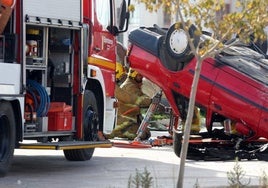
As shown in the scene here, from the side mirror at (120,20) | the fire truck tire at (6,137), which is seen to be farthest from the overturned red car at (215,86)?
the fire truck tire at (6,137)

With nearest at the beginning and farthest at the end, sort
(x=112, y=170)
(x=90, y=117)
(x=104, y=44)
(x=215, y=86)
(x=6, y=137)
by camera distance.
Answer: (x=6, y=137) → (x=112, y=170) → (x=90, y=117) → (x=104, y=44) → (x=215, y=86)

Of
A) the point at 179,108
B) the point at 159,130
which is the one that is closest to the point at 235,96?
the point at 179,108

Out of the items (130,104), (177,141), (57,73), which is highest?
(57,73)

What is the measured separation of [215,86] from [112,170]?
8.32 feet

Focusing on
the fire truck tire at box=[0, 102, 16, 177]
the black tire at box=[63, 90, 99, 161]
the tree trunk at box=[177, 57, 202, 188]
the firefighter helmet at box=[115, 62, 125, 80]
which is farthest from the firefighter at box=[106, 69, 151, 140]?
the tree trunk at box=[177, 57, 202, 188]

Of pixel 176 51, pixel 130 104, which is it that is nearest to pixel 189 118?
pixel 176 51

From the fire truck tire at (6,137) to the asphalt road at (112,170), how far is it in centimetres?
23

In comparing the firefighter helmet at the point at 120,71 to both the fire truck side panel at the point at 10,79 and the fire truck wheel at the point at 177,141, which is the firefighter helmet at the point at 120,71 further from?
the fire truck side panel at the point at 10,79

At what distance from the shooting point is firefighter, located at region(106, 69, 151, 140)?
63.5 ft

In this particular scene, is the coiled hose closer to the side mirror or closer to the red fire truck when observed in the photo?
the red fire truck

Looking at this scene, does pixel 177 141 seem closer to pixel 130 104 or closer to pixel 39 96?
pixel 39 96

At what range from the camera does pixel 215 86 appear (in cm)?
1499

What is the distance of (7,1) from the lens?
1151cm

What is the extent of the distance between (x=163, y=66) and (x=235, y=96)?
4.93ft
